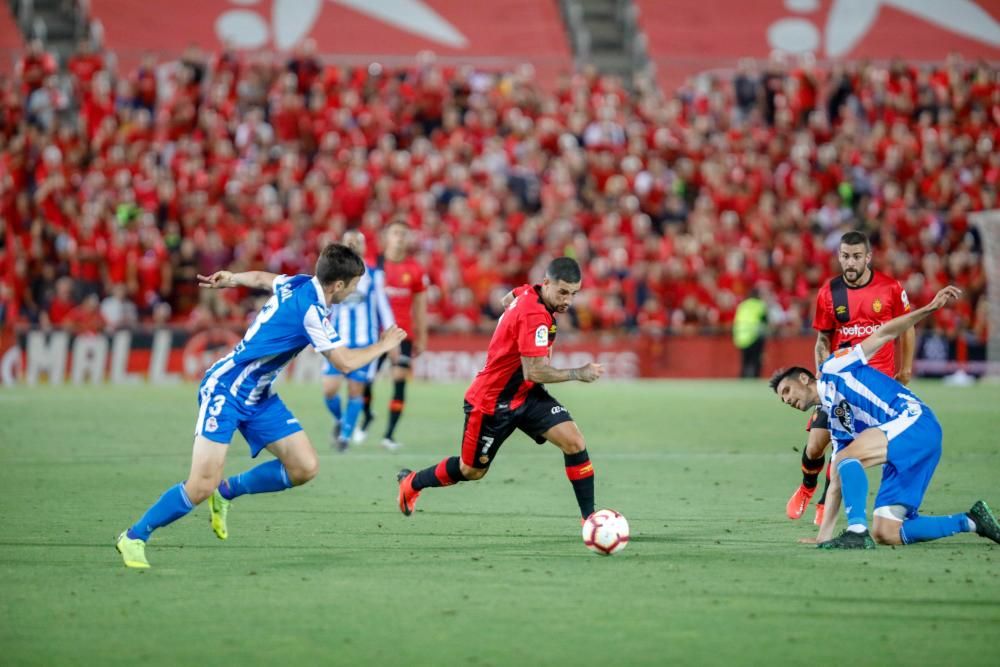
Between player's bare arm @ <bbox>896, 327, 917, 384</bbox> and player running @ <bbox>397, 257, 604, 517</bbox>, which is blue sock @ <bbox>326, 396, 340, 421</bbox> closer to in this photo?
player running @ <bbox>397, 257, 604, 517</bbox>

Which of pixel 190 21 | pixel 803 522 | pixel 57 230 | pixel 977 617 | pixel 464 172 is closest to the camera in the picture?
pixel 977 617

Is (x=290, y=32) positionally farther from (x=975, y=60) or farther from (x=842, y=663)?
(x=842, y=663)

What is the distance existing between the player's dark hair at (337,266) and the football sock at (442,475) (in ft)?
5.79

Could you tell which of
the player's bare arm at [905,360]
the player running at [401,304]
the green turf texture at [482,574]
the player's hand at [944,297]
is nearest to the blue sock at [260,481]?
the green turf texture at [482,574]

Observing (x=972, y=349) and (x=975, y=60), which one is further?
(x=975, y=60)

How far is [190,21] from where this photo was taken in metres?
31.3

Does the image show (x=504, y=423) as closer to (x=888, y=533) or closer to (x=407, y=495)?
(x=407, y=495)

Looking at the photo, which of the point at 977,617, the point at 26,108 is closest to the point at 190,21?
the point at 26,108

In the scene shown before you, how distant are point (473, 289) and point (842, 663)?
1967cm

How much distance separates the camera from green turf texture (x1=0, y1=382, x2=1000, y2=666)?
218 inches

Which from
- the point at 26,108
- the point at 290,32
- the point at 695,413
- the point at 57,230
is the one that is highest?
the point at 290,32

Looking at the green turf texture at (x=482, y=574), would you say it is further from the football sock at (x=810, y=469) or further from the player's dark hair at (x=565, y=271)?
the player's dark hair at (x=565, y=271)

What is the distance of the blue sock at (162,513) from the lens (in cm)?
728

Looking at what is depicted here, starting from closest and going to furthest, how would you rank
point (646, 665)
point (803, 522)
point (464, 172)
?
point (646, 665)
point (803, 522)
point (464, 172)
